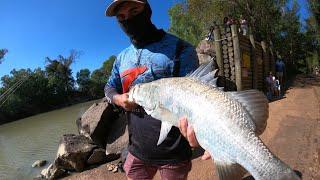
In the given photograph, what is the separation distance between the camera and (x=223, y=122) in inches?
90.8

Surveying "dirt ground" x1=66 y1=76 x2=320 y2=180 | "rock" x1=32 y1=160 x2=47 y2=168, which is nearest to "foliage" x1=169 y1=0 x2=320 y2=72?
"dirt ground" x1=66 y1=76 x2=320 y2=180

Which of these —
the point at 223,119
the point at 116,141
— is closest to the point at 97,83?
the point at 116,141

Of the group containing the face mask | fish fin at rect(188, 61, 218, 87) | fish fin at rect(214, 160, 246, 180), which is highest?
the face mask

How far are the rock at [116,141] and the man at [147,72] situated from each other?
699 centimetres

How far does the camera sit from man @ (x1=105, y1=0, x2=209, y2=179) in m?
3.30

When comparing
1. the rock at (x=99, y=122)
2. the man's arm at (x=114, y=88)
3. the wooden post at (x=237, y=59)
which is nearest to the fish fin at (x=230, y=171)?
the man's arm at (x=114, y=88)

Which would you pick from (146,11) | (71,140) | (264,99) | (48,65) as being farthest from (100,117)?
(48,65)

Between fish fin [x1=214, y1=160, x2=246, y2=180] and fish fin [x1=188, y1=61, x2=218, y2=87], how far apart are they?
542mm

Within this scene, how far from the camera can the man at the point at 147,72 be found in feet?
10.8

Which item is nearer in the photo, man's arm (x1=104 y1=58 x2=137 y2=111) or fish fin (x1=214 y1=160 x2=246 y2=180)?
fish fin (x1=214 y1=160 x2=246 y2=180)

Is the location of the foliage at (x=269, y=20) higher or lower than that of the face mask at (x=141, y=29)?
higher

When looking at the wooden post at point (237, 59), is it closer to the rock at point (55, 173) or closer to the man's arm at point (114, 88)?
the rock at point (55, 173)

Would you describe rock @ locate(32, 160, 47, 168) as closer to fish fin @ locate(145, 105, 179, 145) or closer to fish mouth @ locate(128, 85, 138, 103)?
fish mouth @ locate(128, 85, 138, 103)

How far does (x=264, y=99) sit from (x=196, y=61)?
3.50 ft
